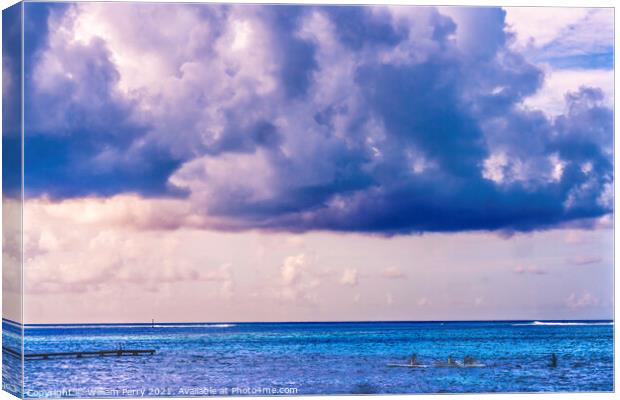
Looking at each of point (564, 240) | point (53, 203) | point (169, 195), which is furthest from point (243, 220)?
point (564, 240)

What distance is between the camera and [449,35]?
29250mm

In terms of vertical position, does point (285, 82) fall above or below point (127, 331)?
above

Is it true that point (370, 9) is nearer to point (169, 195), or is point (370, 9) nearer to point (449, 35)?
point (449, 35)

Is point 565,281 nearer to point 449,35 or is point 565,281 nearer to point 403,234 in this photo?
point 403,234

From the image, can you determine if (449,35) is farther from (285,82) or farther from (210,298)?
(210,298)

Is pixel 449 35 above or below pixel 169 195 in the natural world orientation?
above

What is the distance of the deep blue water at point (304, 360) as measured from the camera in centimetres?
2850

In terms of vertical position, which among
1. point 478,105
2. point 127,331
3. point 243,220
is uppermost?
point 478,105

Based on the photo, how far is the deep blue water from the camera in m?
28.5

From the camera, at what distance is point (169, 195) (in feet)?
94.6

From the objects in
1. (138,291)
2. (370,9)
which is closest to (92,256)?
(138,291)

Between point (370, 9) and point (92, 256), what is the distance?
670 cm

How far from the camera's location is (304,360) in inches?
1158

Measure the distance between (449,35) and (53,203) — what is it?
776 cm
